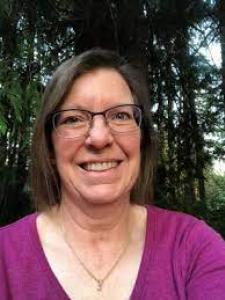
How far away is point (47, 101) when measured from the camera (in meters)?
1.90

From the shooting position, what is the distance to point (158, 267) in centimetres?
181

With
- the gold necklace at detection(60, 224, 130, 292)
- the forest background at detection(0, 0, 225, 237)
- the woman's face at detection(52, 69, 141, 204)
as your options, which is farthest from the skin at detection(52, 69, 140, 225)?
the forest background at detection(0, 0, 225, 237)

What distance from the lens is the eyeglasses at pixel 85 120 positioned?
1821mm

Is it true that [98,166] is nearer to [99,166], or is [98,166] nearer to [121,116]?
[99,166]

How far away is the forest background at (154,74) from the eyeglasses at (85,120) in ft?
2.72

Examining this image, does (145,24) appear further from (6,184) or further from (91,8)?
(6,184)

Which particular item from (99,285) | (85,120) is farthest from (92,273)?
(85,120)

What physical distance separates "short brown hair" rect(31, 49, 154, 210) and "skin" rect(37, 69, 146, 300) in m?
0.03

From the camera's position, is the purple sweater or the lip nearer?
the purple sweater

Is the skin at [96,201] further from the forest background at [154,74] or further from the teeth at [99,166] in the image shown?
the forest background at [154,74]

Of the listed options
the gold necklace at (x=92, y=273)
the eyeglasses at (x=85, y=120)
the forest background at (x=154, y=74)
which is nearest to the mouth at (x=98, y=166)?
the eyeglasses at (x=85, y=120)

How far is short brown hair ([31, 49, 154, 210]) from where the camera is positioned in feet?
6.19

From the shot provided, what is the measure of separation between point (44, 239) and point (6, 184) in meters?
1.58

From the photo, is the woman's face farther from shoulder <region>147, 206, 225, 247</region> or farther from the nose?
shoulder <region>147, 206, 225, 247</region>
